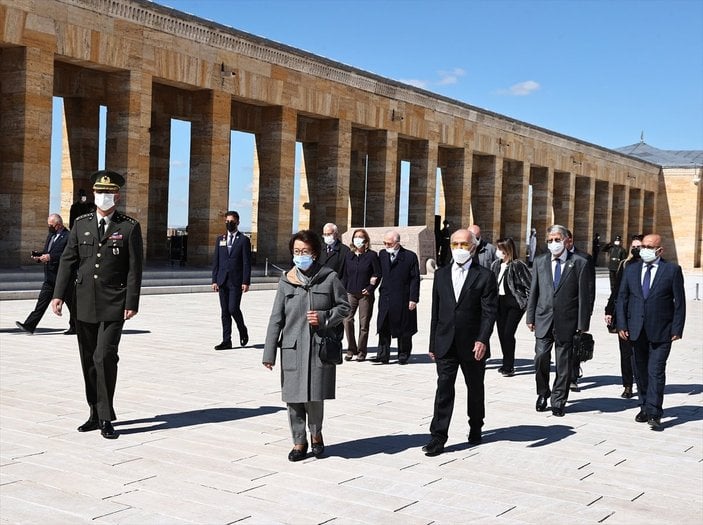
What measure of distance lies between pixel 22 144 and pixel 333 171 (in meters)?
12.0

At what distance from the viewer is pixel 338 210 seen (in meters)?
30.0

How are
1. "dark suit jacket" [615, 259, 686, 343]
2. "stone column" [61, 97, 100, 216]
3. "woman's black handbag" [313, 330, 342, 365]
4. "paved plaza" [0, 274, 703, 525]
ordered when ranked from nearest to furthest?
"paved plaza" [0, 274, 703, 525] → "woman's black handbag" [313, 330, 342, 365] → "dark suit jacket" [615, 259, 686, 343] → "stone column" [61, 97, 100, 216]

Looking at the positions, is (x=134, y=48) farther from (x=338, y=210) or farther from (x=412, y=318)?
(x=412, y=318)

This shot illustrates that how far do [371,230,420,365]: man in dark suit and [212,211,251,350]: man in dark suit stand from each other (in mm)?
1916

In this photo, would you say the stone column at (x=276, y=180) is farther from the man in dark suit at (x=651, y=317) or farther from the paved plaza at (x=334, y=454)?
the man in dark suit at (x=651, y=317)

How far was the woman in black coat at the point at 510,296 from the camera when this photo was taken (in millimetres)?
10336

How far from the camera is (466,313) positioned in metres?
6.63

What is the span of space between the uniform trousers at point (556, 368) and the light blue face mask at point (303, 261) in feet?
10.1

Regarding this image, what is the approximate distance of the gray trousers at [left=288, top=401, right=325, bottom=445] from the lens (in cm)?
610

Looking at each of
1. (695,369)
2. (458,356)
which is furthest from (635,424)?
(695,369)

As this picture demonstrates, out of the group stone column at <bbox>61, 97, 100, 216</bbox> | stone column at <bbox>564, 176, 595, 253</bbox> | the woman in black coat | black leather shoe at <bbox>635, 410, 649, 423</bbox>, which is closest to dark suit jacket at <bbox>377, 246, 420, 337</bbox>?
the woman in black coat

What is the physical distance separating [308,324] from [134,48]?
17888mm

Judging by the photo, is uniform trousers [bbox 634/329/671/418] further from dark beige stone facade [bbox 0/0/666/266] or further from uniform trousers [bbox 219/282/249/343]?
dark beige stone facade [bbox 0/0/666/266]

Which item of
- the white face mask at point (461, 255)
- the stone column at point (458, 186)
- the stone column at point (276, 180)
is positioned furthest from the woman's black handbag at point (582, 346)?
the stone column at point (458, 186)
